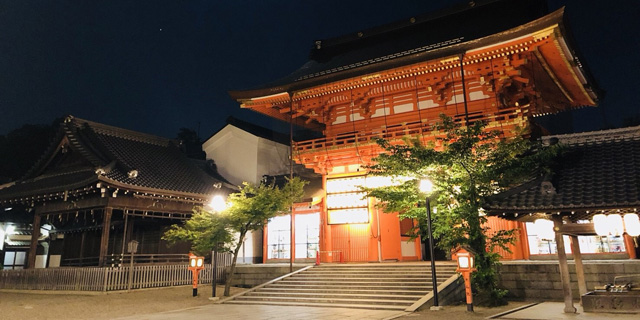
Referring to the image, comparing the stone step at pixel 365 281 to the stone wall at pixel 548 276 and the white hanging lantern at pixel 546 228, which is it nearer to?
the stone wall at pixel 548 276

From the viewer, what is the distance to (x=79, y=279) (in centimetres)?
1622

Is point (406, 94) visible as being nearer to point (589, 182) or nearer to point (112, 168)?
point (589, 182)

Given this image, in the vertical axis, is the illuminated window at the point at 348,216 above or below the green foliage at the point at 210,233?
above

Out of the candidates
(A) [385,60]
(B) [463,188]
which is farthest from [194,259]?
(A) [385,60]

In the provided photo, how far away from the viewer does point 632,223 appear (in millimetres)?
8828

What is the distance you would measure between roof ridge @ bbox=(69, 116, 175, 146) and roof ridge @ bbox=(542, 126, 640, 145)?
66.6 ft

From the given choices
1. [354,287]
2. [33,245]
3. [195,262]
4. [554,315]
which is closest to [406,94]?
[354,287]

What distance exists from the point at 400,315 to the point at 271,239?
40.7ft

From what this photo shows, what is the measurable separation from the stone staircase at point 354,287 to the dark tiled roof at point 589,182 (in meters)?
4.49

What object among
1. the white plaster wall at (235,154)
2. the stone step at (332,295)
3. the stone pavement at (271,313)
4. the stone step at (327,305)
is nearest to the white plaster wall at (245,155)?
the white plaster wall at (235,154)

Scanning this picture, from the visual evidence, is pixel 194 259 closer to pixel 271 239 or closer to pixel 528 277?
pixel 271 239

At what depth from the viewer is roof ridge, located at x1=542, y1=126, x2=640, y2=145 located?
1086 centimetres

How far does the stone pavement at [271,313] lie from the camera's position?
1032cm

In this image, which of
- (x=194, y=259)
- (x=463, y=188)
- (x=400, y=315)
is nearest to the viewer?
(x=400, y=315)
